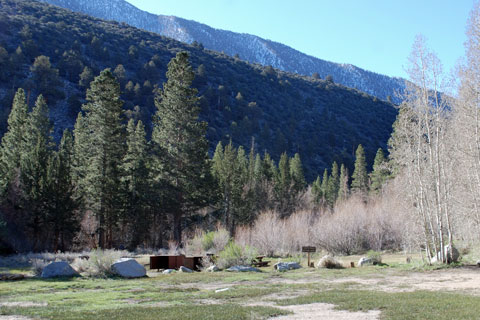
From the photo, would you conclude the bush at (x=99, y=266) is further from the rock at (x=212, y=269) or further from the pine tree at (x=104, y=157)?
the pine tree at (x=104, y=157)

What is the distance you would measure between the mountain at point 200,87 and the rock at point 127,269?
52329mm

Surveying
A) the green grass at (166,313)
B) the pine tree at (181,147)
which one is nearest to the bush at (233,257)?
the green grass at (166,313)

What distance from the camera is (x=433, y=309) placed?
355 inches

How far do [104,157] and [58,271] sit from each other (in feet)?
57.7

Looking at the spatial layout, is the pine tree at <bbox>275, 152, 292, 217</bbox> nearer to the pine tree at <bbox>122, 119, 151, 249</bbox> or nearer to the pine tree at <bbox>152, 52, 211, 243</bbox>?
the pine tree at <bbox>152, 52, 211, 243</bbox>

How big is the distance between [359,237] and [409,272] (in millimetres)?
15720

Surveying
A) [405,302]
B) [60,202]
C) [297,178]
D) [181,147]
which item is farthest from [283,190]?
[405,302]

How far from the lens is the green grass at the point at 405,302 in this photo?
27.7 feet

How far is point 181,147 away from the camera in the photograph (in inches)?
1478

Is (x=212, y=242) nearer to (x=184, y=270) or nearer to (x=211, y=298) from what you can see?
(x=184, y=270)

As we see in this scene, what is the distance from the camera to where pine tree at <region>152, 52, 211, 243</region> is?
122ft

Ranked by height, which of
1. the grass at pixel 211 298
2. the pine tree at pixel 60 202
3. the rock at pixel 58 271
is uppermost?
the pine tree at pixel 60 202

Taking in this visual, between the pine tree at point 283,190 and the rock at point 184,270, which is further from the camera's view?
the pine tree at point 283,190

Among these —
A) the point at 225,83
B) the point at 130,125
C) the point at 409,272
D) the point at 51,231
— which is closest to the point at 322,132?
the point at 225,83
